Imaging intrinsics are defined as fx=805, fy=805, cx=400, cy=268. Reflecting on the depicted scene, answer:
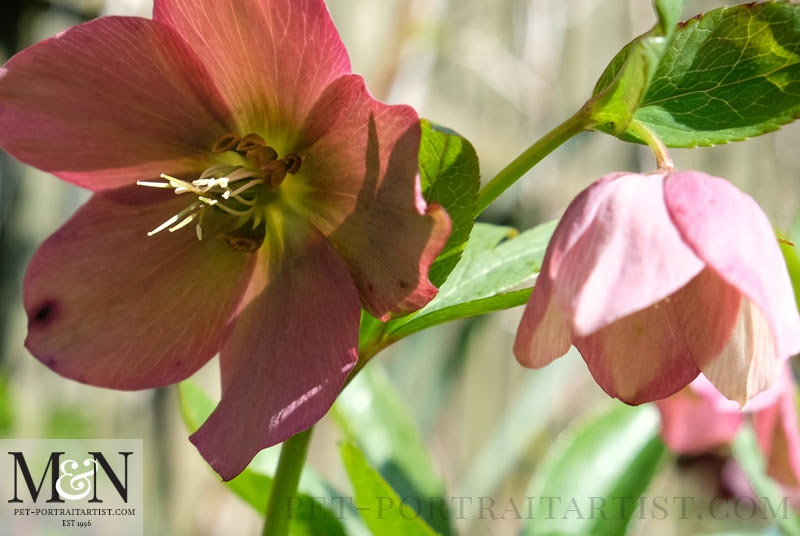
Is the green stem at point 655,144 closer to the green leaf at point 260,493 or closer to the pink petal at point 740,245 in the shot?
the pink petal at point 740,245

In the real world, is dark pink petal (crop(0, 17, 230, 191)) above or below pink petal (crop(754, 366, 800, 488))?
above

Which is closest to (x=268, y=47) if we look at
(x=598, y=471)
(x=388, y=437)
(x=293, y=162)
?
(x=293, y=162)

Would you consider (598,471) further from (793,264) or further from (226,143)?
(226,143)

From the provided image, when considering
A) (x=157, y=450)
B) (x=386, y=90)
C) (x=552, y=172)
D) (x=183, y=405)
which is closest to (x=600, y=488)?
(x=183, y=405)

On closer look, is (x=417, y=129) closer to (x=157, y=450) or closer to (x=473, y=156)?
(x=473, y=156)

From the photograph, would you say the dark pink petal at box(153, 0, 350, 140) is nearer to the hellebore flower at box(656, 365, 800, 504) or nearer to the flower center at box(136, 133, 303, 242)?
the flower center at box(136, 133, 303, 242)

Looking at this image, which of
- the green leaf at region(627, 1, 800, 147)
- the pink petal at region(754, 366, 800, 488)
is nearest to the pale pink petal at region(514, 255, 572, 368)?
the green leaf at region(627, 1, 800, 147)
